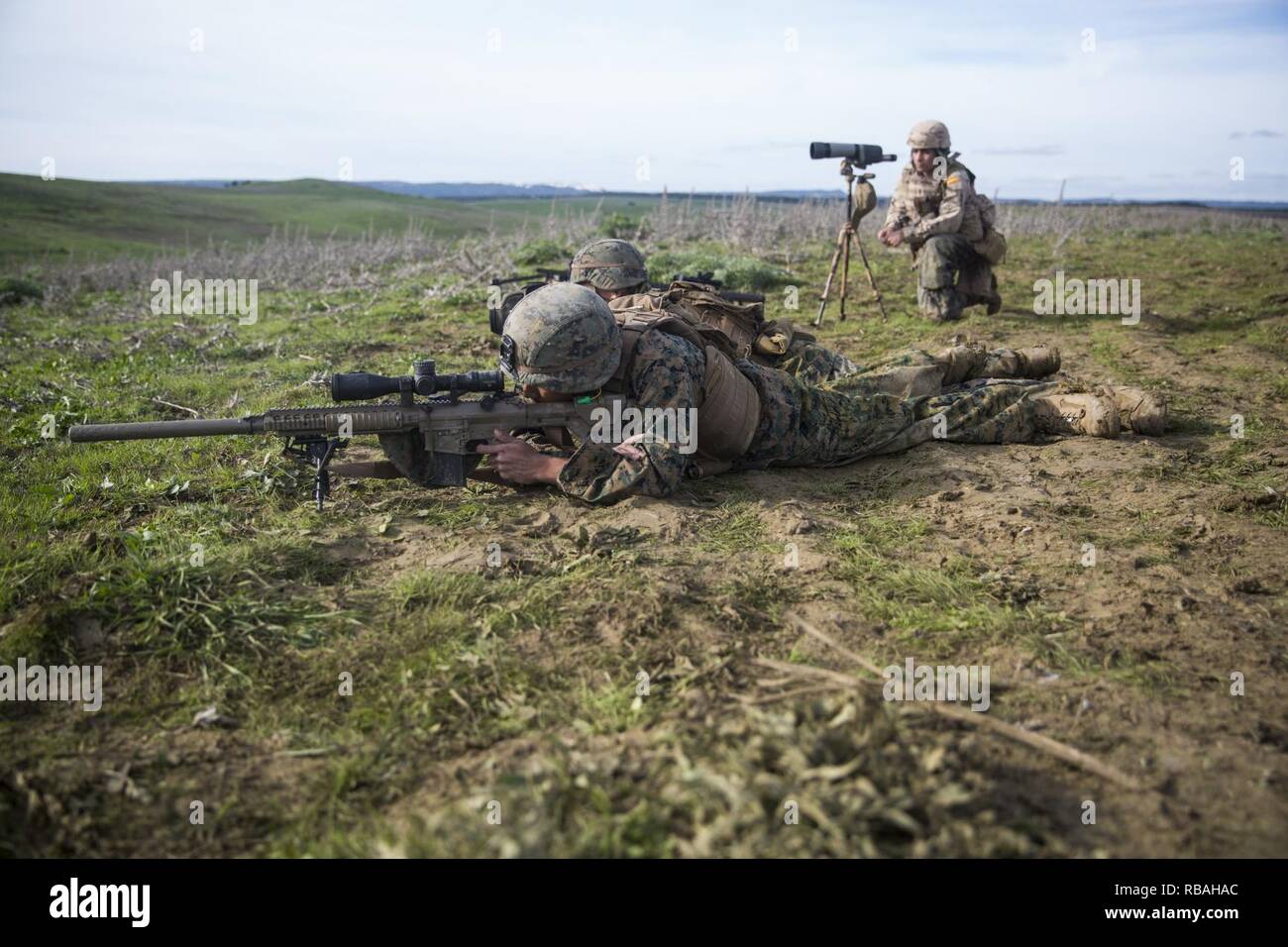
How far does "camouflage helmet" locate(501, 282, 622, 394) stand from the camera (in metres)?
4.80

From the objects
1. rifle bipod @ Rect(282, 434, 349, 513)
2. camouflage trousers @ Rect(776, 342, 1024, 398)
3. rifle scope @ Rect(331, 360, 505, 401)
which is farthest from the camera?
camouflage trousers @ Rect(776, 342, 1024, 398)

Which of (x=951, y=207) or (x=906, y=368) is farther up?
(x=951, y=207)

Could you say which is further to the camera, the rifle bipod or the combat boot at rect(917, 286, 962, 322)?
the combat boot at rect(917, 286, 962, 322)

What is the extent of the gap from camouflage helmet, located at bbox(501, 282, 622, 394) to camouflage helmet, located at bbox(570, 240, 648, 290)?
5.30ft

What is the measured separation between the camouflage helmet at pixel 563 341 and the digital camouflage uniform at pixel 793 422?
288 mm

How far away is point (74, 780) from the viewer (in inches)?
112

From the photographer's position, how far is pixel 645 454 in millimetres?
5035

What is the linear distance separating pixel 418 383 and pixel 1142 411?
16.2 feet

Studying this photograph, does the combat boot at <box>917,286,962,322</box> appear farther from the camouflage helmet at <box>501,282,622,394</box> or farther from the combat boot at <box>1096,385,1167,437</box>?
the camouflage helmet at <box>501,282,622,394</box>

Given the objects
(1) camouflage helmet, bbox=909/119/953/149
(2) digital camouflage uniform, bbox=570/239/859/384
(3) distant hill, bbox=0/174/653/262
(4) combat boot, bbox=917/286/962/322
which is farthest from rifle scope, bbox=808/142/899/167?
(3) distant hill, bbox=0/174/653/262

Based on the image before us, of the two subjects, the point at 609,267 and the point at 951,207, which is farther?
the point at 951,207

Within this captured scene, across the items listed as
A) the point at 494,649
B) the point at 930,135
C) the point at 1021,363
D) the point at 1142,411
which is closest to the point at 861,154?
the point at 930,135

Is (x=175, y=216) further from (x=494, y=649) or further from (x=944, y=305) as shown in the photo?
(x=494, y=649)
